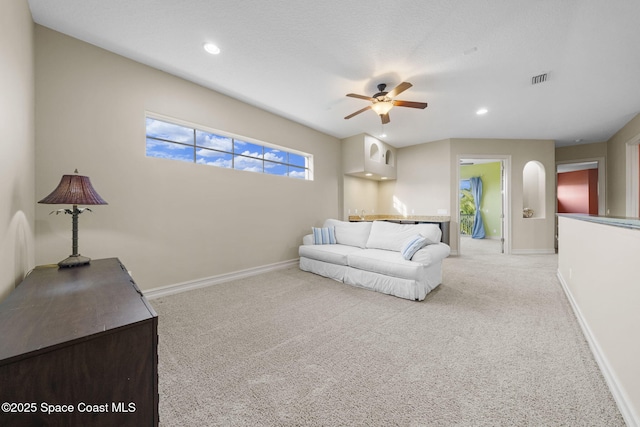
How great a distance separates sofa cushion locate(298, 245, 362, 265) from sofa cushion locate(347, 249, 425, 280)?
15 cm

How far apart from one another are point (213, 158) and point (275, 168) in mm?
1127

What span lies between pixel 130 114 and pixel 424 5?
3206mm

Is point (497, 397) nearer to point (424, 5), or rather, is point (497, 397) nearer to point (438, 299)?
point (438, 299)

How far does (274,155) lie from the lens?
4.34 meters

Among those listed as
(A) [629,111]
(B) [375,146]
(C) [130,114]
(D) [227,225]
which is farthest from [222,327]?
(A) [629,111]

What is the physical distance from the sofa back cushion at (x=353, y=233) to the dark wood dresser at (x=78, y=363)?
331cm

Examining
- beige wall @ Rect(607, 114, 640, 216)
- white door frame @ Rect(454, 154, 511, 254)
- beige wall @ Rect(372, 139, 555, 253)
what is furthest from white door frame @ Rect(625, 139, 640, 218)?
white door frame @ Rect(454, 154, 511, 254)

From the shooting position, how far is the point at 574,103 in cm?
379

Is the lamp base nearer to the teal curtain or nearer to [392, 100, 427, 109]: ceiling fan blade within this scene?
[392, 100, 427, 109]: ceiling fan blade

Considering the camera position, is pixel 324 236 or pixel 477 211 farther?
pixel 477 211

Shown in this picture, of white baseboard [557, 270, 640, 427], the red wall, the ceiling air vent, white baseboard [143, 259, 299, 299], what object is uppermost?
the ceiling air vent

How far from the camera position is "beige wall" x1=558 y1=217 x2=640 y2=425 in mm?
1225

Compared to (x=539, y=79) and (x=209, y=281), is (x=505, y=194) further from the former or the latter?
(x=209, y=281)

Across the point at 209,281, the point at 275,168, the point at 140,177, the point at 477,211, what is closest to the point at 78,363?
the point at 140,177
